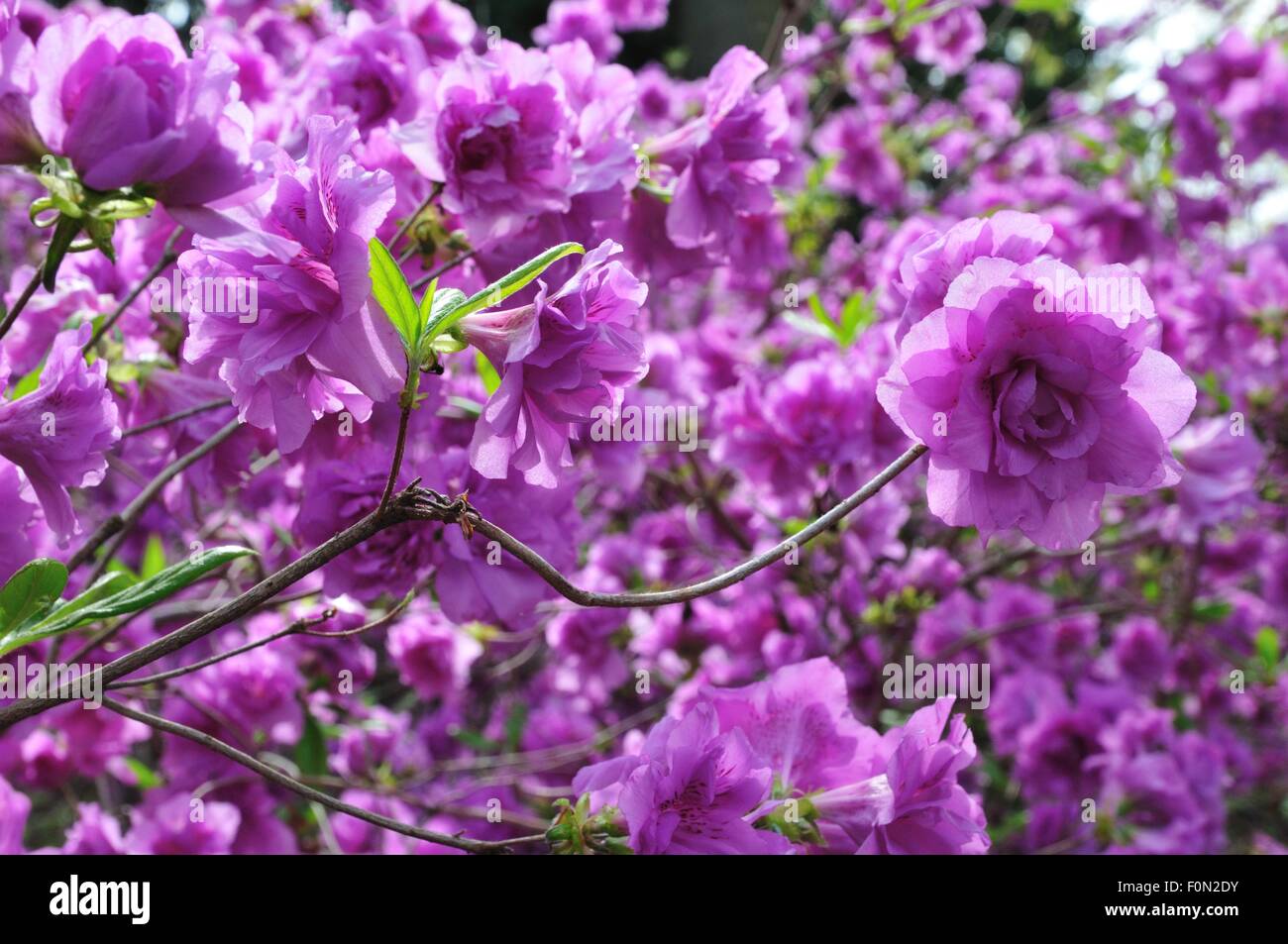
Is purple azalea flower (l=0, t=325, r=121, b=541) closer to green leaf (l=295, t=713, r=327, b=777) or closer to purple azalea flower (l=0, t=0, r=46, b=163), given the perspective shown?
purple azalea flower (l=0, t=0, r=46, b=163)

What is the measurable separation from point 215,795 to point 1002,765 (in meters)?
2.11

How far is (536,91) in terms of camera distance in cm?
101

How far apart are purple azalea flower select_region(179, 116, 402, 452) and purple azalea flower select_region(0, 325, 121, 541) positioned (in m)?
0.11

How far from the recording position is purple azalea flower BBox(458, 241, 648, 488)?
0.74 metres

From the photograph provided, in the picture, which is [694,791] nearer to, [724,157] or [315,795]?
[315,795]

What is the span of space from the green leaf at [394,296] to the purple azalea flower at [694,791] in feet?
1.15

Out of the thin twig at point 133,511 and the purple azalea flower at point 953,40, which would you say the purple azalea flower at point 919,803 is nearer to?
the thin twig at point 133,511

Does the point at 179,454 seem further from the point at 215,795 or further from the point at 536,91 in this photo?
A: the point at 215,795

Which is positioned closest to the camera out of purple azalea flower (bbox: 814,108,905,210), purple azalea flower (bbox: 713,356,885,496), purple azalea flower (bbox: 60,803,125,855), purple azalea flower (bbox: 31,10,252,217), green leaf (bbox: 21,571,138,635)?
purple azalea flower (bbox: 31,10,252,217)

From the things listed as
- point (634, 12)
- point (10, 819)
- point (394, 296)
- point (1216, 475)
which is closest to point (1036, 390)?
point (394, 296)

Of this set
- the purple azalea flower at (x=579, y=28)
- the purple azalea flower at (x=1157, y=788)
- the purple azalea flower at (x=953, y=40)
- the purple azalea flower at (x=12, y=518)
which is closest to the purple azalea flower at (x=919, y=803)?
the purple azalea flower at (x=12, y=518)

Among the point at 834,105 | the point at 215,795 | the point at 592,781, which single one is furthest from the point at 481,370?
the point at 834,105

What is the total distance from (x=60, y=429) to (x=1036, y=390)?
0.74 m

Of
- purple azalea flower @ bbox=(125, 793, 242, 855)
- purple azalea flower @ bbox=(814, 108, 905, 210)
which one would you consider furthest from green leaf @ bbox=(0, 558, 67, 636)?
purple azalea flower @ bbox=(814, 108, 905, 210)
